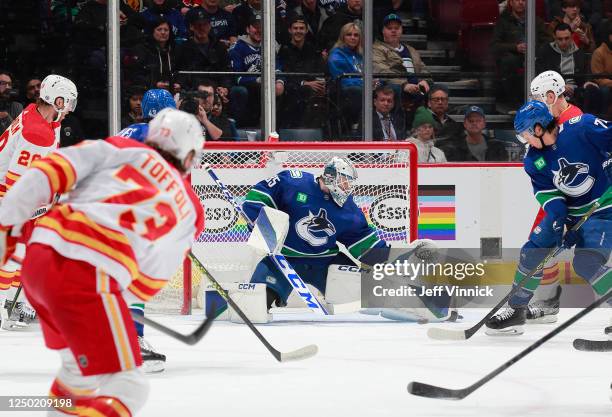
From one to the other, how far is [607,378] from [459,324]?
154cm

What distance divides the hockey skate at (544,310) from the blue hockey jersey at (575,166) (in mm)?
716

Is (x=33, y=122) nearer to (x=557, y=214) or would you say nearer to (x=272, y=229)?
(x=272, y=229)

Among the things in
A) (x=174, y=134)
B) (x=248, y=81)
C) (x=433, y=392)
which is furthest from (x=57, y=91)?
(x=174, y=134)

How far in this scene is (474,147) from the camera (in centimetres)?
674

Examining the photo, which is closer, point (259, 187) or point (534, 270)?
point (534, 270)

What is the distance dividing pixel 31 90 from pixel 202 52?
3.32 feet

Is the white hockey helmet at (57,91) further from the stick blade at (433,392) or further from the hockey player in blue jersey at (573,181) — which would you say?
the stick blade at (433,392)

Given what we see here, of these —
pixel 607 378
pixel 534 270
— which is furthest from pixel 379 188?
pixel 607 378

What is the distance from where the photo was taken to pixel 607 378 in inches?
151

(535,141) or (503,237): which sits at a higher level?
(535,141)

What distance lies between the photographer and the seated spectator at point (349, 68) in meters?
6.90

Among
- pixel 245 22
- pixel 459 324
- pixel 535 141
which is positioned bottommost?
pixel 459 324

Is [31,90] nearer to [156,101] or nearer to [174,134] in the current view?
[156,101]

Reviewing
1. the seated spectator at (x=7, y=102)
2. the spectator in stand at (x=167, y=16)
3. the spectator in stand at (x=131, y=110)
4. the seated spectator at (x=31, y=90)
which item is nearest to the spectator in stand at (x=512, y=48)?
the spectator in stand at (x=167, y=16)
